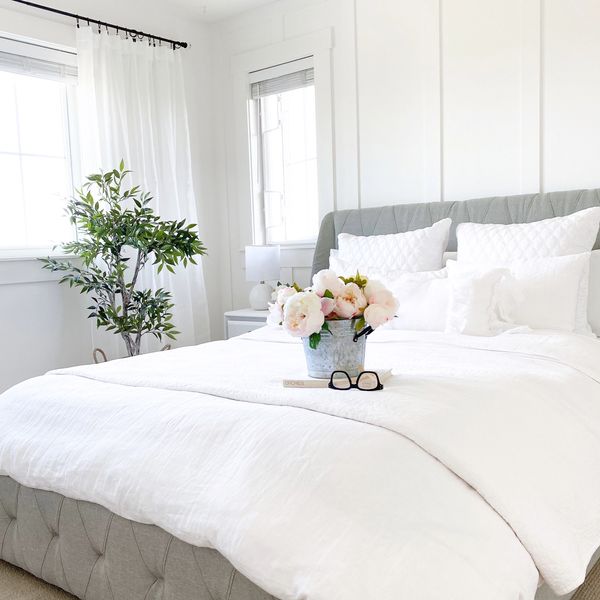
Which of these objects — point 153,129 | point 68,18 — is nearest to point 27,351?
point 153,129

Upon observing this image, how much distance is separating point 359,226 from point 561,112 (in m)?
1.27

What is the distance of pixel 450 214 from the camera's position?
3615 millimetres

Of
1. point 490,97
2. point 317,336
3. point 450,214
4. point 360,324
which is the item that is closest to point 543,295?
point 450,214

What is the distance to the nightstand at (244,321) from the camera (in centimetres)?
417

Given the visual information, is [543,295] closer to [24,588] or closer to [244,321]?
[244,321]

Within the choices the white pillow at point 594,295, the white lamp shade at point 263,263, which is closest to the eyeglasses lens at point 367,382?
the white pillow at point 594,295

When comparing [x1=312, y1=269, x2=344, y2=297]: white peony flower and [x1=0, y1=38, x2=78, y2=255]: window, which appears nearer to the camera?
[x1=312, y1=269, x2=344, y2=297]: white peony flower

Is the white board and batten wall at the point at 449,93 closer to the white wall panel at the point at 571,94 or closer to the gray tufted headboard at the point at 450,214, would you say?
the white wall panel at the point at 571,94

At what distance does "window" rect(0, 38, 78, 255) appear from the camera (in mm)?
3836

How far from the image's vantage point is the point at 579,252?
2959 mm

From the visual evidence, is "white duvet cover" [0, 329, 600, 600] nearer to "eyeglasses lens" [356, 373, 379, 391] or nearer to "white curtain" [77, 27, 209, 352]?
"eyeglasses lens" [356, 373, 379, 391]

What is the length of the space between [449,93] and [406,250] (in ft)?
3.35

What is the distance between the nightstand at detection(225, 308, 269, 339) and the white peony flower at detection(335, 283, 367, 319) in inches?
84.4

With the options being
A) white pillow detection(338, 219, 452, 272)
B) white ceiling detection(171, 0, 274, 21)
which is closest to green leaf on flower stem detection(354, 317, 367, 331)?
white pillow detection(338, 219, 452, 272)
